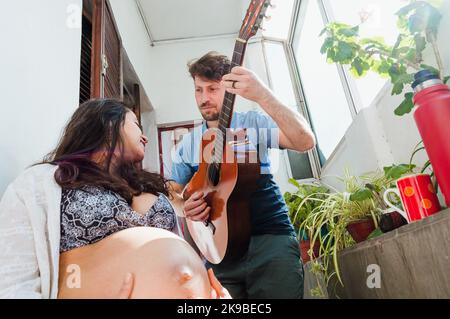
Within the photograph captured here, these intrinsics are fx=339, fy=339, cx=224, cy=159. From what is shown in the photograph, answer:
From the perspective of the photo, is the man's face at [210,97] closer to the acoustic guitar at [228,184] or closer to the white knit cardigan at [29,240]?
the acoustic guitar at [228,184]

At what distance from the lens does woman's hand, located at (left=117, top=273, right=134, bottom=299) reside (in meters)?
0.61

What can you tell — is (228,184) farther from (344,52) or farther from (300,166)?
(300,166)

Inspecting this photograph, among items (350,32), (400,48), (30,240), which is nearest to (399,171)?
(400,48)

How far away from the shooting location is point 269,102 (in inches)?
47.3

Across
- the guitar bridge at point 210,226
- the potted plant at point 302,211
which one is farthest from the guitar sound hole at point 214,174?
the potted plant at point 302,211

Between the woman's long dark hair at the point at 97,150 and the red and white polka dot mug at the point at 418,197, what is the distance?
709mm

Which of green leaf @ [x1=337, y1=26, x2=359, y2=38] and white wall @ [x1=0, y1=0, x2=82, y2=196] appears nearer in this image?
white wall @ [x1=0, y1=0, x2=82, y2=196]

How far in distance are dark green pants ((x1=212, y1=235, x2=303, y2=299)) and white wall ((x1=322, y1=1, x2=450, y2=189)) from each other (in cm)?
63

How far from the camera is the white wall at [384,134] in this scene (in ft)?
3.77

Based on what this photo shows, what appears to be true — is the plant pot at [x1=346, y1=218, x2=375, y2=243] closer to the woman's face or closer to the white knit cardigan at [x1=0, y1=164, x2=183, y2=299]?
the woman's face

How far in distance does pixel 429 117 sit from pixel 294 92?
8.49 feet

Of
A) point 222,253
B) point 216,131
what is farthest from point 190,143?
point 222,253

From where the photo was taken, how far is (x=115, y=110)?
3.50 feet

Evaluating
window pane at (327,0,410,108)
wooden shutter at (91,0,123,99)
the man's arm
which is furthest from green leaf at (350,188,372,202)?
wooden shutter at (91,0,123,99)
